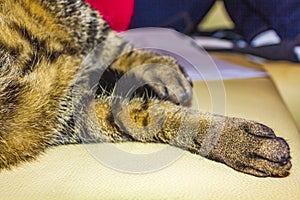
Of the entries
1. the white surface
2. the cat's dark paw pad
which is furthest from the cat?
the white surface

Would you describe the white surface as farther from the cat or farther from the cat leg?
the cat leg

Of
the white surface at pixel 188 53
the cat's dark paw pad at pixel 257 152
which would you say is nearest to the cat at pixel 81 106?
the cat's dark paw pad at pixel 257 152

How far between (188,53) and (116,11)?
0.19 meters

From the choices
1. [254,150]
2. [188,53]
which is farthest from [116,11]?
[254,150]

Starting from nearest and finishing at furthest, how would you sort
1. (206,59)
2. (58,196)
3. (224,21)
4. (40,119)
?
1. (58,196)
2. (40,119)
3. (206,59)
4. (224,21)

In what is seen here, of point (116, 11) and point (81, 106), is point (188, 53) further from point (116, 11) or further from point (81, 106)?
point (81, 106)

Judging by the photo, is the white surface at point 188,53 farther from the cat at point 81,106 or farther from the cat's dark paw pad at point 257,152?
the cat's dark paw pad at point 257,152

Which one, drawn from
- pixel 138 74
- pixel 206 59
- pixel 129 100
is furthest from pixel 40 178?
pixel 206 59

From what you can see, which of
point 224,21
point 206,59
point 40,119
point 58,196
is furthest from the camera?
point 224,21

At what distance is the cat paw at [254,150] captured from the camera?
72cm

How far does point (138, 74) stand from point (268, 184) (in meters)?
0.38

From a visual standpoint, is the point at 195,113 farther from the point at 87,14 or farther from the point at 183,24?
the point at 183,24

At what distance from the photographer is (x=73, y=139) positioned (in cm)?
82

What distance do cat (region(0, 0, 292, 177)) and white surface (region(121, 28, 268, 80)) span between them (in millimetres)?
105
